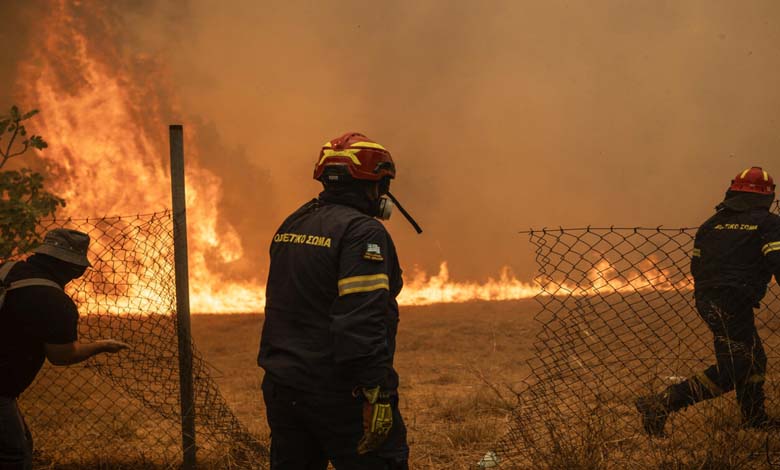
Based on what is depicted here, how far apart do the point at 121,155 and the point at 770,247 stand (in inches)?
712

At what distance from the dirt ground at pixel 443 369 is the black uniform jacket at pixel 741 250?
217 centimetres

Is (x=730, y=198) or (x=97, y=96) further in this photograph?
(x=97, y=96)

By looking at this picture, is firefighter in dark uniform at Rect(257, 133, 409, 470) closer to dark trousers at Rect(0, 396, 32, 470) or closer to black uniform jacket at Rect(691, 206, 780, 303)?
dark trousers at Rect(0, 396, 32, 470)

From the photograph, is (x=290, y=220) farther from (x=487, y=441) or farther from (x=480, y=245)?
(x=480, y=245)

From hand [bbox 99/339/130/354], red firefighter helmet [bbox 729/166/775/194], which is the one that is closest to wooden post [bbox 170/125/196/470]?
hand [bbox 99/339/130/354]

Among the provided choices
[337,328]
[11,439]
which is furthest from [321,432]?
[11,439]

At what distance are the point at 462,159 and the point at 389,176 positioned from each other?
73.3ft

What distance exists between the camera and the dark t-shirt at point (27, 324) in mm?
3561

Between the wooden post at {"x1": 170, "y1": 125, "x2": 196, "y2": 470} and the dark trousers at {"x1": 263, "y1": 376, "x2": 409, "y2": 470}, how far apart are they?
1.68 m

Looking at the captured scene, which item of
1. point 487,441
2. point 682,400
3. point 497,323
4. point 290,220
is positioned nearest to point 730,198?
point 682,400

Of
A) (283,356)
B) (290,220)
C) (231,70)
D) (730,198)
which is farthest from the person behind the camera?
(231,70)

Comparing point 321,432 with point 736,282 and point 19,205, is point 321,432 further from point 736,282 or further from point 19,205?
point 736,282

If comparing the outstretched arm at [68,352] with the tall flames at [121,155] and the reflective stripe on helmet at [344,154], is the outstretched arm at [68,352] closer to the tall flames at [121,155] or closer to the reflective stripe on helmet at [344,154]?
the reflective stripe on helmet at [344,154]

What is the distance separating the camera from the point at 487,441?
18.2 ft
